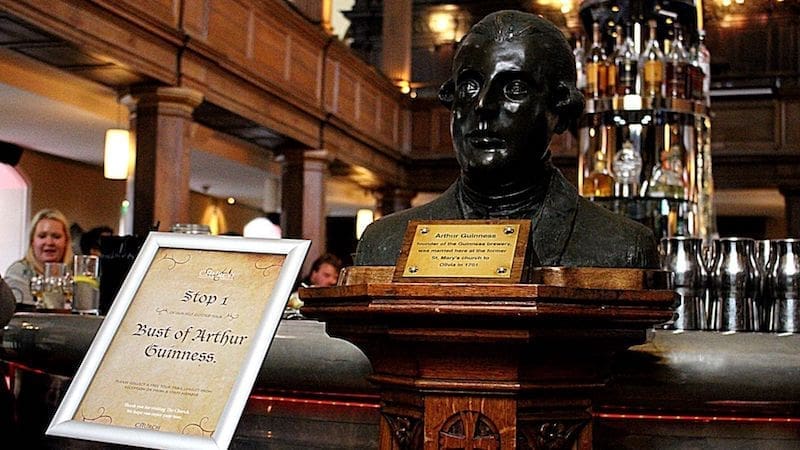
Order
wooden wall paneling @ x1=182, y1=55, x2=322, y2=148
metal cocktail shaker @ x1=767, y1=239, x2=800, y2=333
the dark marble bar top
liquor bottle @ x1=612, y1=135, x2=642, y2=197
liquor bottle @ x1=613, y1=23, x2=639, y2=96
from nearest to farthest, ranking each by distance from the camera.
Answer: the dark marble bar top, metal cocktail shaker @ x1=767, y1=239, x2=800, y2=333, liquor bottle @ x1=612, y1=135, x2=642, y2=197, liquor bottle @ x1=613, y1=23, x2=639, y2=96, wooden wall paneling @ x1=182, y1=55, x2=322, y2=148

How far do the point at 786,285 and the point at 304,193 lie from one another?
7.51 metres

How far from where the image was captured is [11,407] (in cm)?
244

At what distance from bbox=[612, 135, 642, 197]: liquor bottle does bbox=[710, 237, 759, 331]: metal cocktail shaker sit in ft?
5.66

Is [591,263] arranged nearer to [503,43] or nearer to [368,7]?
[503,43]

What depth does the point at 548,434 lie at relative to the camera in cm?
149

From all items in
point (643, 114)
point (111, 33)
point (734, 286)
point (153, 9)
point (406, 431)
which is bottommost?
point (406, 431)

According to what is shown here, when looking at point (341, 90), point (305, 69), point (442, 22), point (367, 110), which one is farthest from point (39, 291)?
point (442, 22)

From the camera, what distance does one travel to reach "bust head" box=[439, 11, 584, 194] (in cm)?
172

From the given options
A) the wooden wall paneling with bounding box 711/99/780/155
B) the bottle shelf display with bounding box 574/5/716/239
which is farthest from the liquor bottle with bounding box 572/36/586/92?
the wooden wall paneling with bounding box 711/99/780/155

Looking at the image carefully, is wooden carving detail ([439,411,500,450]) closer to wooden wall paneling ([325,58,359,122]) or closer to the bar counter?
the bar counter

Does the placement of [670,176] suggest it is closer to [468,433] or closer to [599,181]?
[599,181]

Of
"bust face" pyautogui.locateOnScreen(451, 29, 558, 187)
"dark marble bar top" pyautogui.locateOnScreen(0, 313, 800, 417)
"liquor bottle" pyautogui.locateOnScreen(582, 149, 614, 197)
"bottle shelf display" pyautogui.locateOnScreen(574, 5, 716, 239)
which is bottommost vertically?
"dark marble bar top" pyautogui.locateOnScreen(0, 313, 800, 417)

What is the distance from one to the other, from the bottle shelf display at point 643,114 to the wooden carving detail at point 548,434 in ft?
8.80

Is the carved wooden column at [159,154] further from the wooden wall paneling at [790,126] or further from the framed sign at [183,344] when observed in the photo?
the wooden wall paneling at [790,126]
